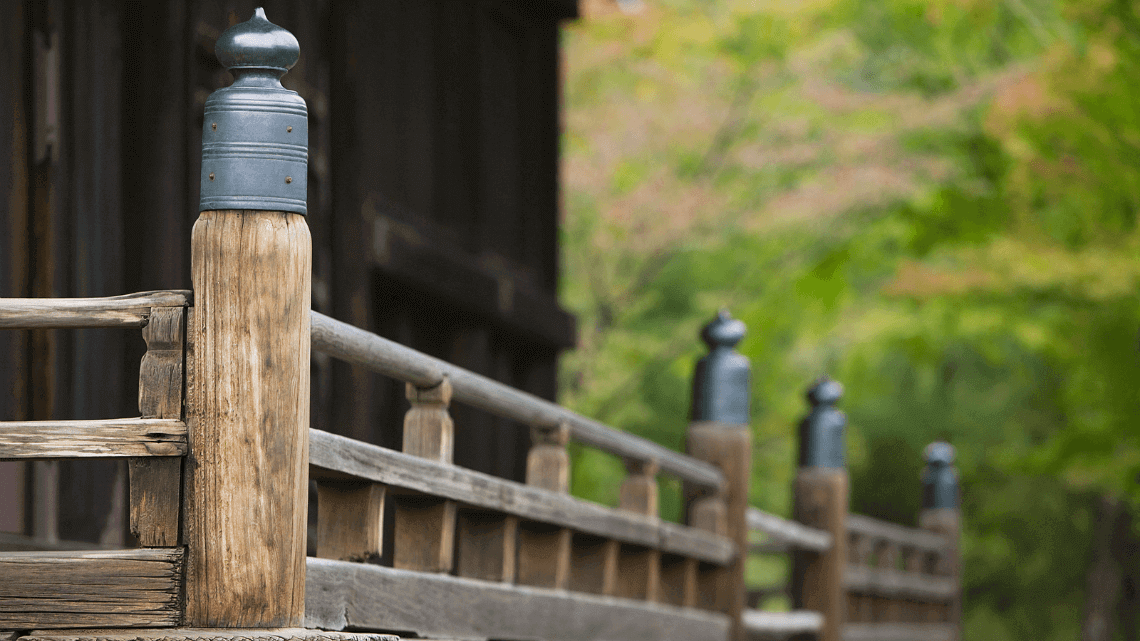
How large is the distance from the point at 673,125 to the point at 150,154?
30.6ft

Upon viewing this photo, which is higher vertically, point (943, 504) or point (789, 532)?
point (943, 504)

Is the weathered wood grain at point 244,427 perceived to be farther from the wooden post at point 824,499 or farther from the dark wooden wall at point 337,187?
the wooden post at point 824,499

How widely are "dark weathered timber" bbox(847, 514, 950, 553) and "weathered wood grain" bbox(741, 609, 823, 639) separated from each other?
88 centimetres

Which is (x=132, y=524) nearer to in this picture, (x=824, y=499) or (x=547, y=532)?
(x=547, y=532)

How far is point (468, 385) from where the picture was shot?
4410mm

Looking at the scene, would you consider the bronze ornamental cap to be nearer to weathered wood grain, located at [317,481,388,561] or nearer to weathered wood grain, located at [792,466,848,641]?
weathered wood grain, located at [317,481,388,561]

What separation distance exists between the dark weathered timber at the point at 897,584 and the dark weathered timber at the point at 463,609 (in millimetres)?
3143

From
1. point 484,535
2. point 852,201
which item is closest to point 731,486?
point 484,535

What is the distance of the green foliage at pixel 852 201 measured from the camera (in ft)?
39.0

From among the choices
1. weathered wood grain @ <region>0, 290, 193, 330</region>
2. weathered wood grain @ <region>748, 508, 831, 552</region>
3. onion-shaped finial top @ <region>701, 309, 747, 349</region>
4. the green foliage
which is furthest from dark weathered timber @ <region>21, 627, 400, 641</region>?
the green foliage

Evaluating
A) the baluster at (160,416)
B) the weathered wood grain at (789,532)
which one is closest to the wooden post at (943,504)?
the weathered wood grain at (789,532)

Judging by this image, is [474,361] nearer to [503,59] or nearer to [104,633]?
[503,59]

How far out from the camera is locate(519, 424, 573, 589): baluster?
5223 mm

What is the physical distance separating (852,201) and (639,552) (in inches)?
317
